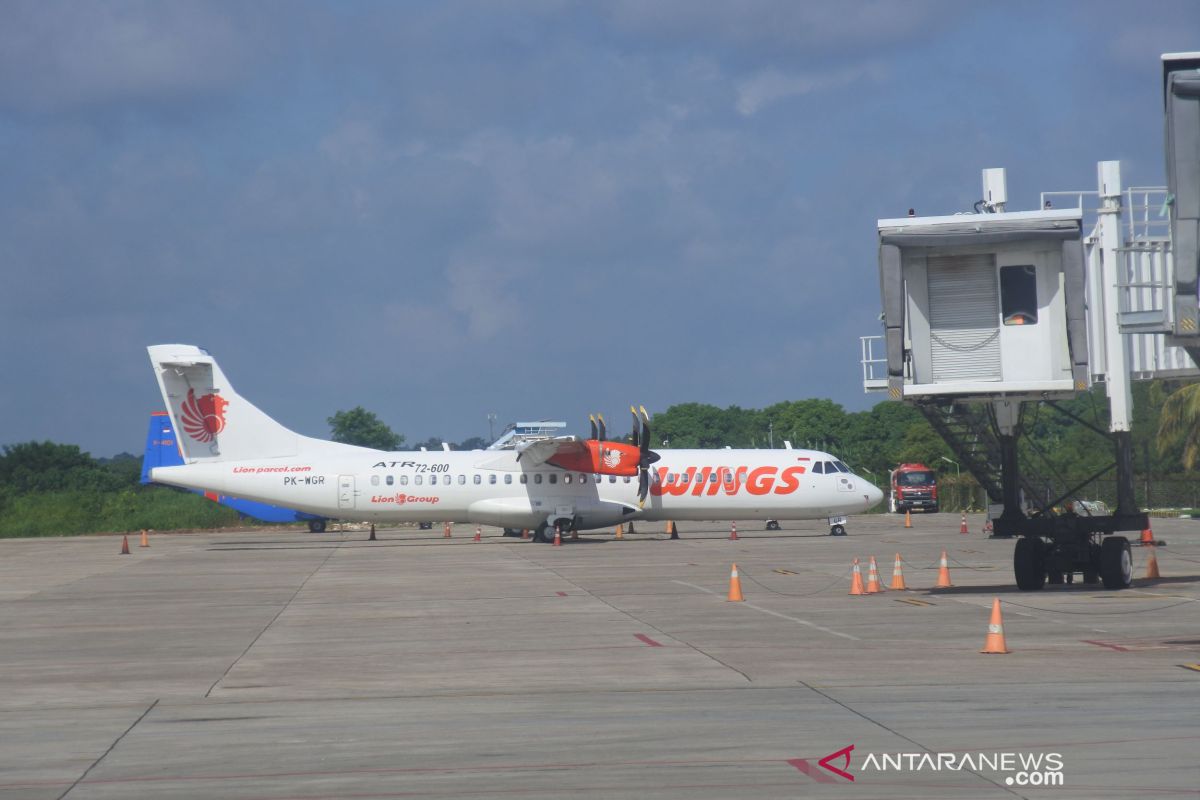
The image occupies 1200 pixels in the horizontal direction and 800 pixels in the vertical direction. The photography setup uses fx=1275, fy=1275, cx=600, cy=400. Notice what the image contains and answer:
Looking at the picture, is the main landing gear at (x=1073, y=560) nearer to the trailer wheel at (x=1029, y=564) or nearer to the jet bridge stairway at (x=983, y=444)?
the trailer wheel at (x=1029, y=564)

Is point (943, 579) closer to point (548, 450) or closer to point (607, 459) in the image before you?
point (607, 459)

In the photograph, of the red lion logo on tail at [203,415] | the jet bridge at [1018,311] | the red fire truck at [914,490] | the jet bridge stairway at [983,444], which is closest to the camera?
the jet bridge at [1018,311]

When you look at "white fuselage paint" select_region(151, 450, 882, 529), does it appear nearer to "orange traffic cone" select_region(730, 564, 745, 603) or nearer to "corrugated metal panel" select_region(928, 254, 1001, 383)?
"orange traffic cone" select_region(730, 564, 745, 603)

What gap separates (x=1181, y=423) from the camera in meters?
54.7

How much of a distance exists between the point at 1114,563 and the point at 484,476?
76.0 ft

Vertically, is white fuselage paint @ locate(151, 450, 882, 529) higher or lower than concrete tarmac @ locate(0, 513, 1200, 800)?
higher

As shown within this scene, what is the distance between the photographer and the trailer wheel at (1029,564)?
21219 mm

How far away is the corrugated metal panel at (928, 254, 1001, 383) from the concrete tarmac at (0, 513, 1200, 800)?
144 inches

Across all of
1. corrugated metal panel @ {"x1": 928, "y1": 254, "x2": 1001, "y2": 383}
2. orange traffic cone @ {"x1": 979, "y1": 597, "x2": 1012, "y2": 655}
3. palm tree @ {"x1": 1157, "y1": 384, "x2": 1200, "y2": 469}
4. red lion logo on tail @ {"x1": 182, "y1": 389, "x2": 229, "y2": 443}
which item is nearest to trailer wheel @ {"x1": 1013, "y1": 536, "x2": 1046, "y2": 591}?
corrugated metal panel @ {"x1": 928, "y1": 254, "x2": 1001, "y2": 383}

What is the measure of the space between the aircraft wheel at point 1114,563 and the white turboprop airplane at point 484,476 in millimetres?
19833

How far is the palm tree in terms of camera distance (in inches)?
2128

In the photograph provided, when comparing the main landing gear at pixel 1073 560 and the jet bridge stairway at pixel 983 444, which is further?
the jet bridge stairway at pixel 983 444

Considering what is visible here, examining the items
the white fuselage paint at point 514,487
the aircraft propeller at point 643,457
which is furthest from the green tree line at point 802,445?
the aircraft propeller at point 643,457

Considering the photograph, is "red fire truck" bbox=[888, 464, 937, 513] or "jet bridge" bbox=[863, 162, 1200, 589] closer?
"jet bridge" bbox=[863, 162, 1200, 589]
